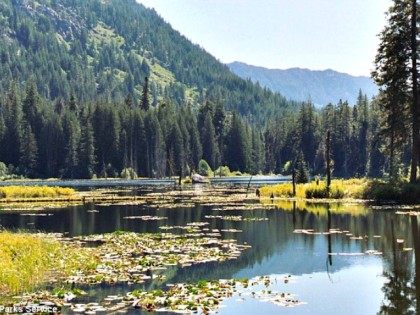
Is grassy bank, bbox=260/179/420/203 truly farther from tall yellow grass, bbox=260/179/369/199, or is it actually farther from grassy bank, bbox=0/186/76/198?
grassy bank, bbox=0/186/76/198

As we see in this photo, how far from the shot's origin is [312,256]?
2891 cm

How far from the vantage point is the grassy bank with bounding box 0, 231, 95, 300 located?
2178cm

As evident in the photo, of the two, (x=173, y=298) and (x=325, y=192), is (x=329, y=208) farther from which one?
(x=173, y=298)

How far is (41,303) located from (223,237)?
711 inches

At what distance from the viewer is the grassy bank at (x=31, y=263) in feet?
71.5

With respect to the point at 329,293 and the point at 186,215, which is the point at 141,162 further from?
the point at 329,293

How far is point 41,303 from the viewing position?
19125mm

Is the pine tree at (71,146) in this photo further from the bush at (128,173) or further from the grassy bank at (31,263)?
the grassy bank at (31,263)

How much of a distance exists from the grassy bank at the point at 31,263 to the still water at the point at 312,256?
2.88 metres

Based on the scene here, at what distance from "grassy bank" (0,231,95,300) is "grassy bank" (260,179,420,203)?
Result: 3704cm

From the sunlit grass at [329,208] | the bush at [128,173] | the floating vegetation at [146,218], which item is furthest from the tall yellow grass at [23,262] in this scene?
the bush at [128,173]

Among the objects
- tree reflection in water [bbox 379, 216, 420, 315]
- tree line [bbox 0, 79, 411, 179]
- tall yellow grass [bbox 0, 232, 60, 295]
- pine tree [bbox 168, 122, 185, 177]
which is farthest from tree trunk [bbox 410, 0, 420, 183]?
pine tree [bbox 168, 122, 185, 177]

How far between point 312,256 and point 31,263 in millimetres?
13110

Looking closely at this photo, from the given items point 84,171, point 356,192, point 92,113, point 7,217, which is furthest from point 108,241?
point 92,113
